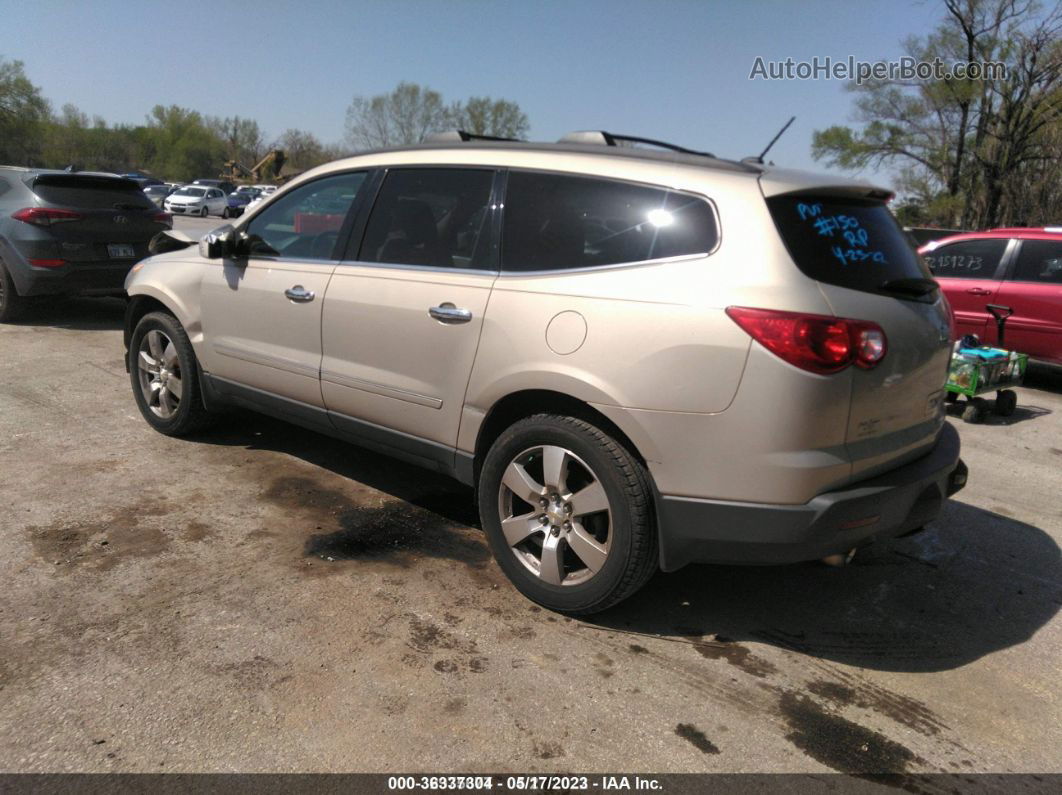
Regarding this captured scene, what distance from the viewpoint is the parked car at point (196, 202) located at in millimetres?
37438

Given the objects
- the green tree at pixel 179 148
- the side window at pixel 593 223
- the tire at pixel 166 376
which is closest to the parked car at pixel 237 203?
the tire at pixel 166 376

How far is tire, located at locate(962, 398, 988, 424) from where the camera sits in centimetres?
689

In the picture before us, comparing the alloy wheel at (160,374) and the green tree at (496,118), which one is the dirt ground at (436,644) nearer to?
the alloy wheel at (160,374)

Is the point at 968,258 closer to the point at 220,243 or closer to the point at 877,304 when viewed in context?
the point at 877,304

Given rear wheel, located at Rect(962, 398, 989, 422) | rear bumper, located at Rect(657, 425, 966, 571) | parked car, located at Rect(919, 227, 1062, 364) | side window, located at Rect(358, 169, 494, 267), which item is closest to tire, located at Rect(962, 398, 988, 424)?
rear wheel, located at Rect(962, 398, 989, 422)

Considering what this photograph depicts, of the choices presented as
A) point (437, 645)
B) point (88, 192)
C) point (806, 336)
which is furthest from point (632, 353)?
point (88, 192)

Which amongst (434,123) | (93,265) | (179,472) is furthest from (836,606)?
(434,123)

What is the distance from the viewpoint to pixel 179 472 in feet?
15.3

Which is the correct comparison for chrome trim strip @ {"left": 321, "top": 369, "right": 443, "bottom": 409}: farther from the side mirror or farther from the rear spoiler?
the rear spoiler

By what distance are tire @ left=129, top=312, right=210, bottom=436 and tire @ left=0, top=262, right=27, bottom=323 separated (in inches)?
169

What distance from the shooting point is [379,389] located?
12.5 feet

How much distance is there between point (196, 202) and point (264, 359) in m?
37.4

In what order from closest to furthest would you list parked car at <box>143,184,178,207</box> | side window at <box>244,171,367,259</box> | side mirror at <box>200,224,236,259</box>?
side window at <box>244,171,367,259</box>
side mirror at <box>200,224,236,259</box>
parked car at <box>143,184,178,207</box>

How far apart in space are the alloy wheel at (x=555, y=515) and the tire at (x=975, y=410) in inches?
203
